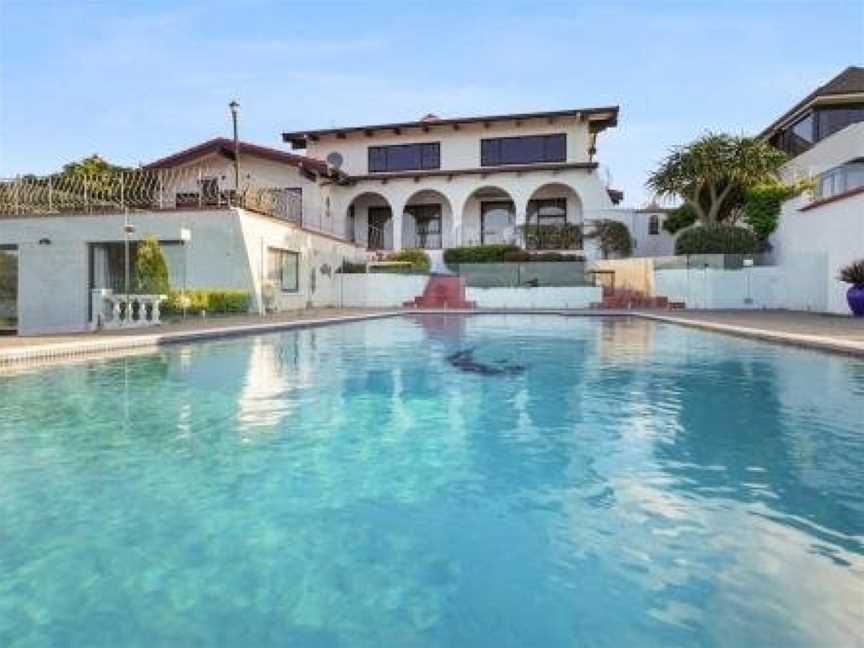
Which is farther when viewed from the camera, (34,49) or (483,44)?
(483,44)

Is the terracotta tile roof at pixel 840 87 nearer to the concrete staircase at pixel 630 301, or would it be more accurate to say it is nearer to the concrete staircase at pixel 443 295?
the concrete staircase at pixel 630 301

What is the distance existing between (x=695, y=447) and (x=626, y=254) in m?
28.1

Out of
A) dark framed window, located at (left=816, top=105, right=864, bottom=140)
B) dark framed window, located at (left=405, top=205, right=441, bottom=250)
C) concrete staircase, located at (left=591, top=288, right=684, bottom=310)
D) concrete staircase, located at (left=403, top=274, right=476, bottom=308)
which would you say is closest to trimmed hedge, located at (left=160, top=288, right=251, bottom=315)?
concrete staircase, located at (left=403, top=274, right=476, bottom=308)

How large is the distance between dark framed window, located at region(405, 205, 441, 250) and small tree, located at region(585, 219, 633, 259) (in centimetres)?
960

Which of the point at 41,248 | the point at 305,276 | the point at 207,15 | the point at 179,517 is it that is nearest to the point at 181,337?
the point at 207,15

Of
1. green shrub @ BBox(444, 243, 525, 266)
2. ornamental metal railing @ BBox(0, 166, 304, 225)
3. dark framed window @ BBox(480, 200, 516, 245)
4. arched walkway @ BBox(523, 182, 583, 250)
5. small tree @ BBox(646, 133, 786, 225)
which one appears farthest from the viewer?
dark framed window @ BBox(480, 200, 516, 245)

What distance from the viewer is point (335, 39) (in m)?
19.6

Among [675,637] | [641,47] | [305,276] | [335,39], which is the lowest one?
[675,637]

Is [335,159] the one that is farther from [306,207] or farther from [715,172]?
[715,172]

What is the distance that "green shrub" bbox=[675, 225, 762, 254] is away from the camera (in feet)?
87.8

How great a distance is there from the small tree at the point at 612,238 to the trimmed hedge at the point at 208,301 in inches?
711

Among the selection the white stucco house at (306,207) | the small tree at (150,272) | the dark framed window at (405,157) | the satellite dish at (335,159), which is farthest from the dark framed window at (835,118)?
the small tree at (150,272)

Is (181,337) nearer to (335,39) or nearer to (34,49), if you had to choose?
(34,49)

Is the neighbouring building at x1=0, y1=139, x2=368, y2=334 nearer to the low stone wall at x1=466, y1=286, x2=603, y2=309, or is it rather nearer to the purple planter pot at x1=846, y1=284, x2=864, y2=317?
the low stone wall at x1=466, y1=286, x2=603, y2=309
